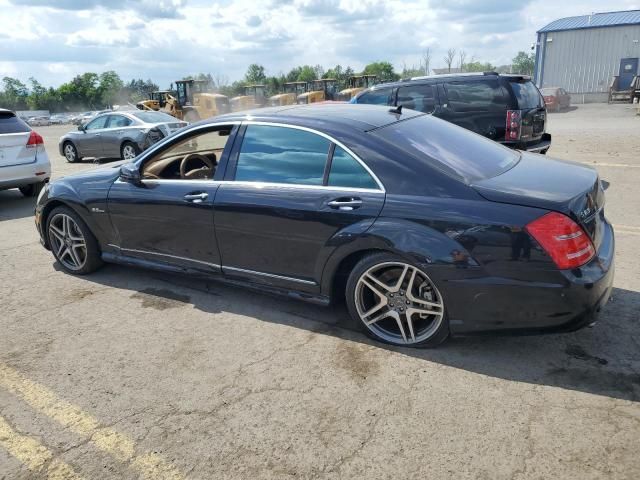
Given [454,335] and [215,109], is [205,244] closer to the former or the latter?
[454,335]

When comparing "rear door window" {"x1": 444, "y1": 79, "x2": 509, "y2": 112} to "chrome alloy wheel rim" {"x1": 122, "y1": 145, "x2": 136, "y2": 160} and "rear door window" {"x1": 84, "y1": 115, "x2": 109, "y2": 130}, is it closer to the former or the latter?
"chrome alloy wheel rim" {"x1": 122, "y1": 145, "x2": 136, "y2": 160}

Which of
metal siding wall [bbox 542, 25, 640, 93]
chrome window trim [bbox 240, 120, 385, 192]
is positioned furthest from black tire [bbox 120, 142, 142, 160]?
metal siding wall [bbox 542, 25, 640, 93]

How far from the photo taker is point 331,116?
147 inches

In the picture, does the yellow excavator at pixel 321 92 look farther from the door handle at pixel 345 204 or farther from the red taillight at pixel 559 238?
the red taillight at pixel 559 238

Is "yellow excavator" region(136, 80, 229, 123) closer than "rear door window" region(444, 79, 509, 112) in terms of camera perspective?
No

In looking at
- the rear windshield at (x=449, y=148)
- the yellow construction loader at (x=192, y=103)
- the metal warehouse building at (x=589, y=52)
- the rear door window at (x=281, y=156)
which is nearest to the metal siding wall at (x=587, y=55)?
the metal warehouse building at (x=589, y=52)

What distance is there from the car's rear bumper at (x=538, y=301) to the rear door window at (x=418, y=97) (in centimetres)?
622

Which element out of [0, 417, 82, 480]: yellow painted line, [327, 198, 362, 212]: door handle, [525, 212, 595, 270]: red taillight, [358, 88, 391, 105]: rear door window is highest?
[358, 88, 391, 105]: rear door window

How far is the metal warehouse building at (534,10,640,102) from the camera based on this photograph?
38.3m

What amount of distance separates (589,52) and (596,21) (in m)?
2.68

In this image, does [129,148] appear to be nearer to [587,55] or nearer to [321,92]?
[321,92]

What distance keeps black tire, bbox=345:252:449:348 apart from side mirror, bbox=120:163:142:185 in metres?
2.12

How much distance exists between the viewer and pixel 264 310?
406cm

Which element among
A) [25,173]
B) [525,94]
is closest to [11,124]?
[25,173]
